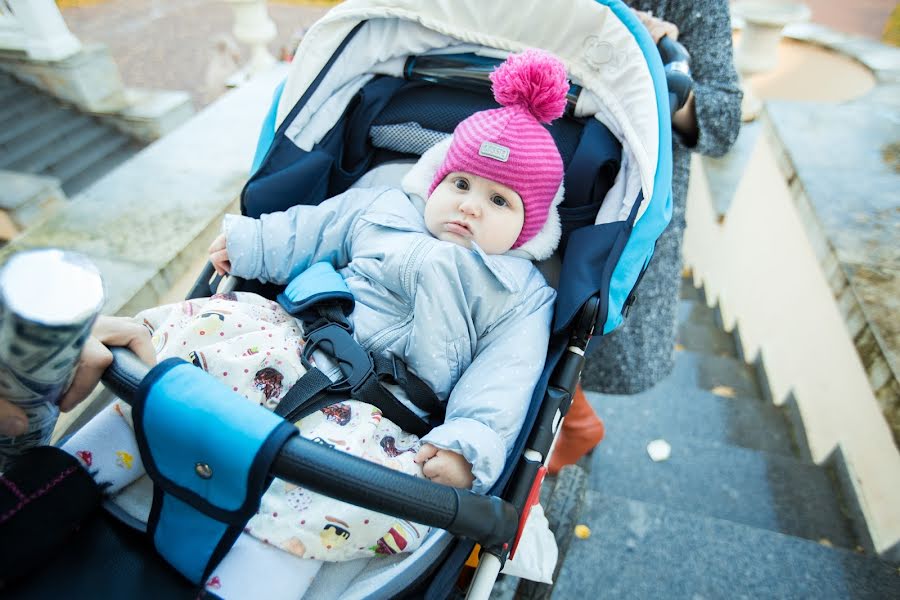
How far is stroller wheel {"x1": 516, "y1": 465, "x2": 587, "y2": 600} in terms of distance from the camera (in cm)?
145

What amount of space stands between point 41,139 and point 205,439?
479cm

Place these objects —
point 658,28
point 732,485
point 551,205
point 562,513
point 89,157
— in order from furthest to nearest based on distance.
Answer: point 89,157 < point 732,485 < point 562,513 < point 658,28 < point 551,205

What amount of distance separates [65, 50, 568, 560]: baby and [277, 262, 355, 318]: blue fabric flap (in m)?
0.03

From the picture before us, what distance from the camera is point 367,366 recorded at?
3.39 feet

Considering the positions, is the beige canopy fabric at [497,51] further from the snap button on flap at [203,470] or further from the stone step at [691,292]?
the stone step at [691,292]

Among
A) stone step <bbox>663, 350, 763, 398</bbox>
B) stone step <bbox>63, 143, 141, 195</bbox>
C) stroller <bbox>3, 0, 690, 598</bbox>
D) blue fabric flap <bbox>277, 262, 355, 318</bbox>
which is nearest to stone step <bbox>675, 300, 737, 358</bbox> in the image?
stone step <bbox>663, 350, 763, 398</bbox>

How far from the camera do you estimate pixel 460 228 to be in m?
1.17

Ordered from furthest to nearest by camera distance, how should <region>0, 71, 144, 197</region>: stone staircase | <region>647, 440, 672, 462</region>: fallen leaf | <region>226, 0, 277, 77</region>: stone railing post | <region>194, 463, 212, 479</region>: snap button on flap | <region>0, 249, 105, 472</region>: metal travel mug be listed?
1. <region>226, 0, 277, 77</region>: stone railing post
2. <region>0, 71, 144, 197</region>: stone staircase
3. <region>647, 440, 672, 462</region>: fallen leaf
4. <region>194, 463, 212, 479</region>: snap button on flap
5. <region>0, 249, 105, 472</region>: metal travel mug

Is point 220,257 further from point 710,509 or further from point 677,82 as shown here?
point 710,509

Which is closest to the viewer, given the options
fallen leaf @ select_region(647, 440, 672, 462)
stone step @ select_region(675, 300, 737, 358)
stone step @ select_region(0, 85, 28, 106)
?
fallen leaf @ select_region(647, 440, 672, 462)

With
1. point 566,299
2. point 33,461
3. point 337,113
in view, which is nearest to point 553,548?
point 566,299

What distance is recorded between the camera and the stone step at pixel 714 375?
9.06ft

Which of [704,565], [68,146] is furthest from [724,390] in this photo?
[68,146]

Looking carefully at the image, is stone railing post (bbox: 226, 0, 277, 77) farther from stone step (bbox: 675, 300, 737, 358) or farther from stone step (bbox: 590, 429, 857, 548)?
stone step (bbox: 590, 429, 857, 548)
